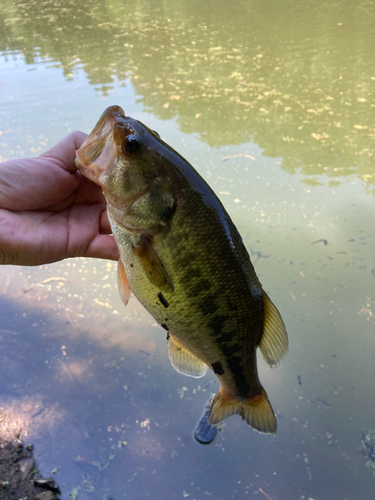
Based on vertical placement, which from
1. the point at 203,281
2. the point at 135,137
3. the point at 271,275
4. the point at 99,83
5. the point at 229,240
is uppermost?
the point at 135,137

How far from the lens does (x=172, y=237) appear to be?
147cm

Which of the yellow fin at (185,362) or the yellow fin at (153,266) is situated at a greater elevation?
the yellow fin at (153,266)

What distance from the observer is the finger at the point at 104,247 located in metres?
2.12

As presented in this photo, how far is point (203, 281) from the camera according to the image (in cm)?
149

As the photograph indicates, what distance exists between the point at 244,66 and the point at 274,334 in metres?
7.63

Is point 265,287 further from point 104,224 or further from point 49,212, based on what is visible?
point 49,212

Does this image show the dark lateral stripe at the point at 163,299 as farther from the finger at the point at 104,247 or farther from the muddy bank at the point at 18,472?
the muddy bank at the point at 18,472

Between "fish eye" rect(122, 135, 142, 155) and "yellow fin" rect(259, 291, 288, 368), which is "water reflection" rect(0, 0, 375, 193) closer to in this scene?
"yellow fin" rect(259, 291, 288, 368)

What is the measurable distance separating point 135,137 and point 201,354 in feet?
3.02

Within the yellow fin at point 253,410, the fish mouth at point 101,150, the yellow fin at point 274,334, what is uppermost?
the fish mouth at point 101,150

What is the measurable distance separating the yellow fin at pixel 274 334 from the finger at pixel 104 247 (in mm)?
872

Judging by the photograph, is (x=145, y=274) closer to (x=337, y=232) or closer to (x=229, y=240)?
(x=229, y=240)

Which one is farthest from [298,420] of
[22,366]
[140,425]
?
[22,366]

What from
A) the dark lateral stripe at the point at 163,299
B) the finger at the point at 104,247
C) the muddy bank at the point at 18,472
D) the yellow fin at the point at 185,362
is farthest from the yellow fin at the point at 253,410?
the muddy bank at the point at 18,472
